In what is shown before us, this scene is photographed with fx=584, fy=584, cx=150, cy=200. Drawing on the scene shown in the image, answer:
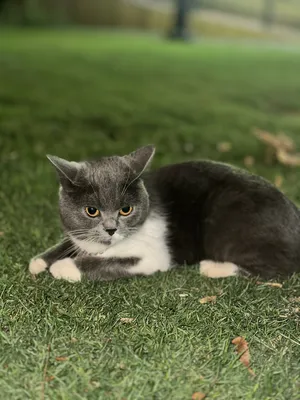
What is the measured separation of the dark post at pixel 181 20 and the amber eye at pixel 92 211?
35.0 ft

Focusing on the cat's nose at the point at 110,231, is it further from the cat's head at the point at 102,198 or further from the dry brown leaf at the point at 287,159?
the dry brown leaf at the point at 287,159

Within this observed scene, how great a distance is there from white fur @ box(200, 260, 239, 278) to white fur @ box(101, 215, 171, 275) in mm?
182

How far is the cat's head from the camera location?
8.79ft

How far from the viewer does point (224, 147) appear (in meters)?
5.35

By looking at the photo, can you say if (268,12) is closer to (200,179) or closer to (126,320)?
(200,179)

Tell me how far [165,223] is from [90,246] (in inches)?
16.0

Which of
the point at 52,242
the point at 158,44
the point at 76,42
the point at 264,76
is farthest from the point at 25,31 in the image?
the point at 52,242

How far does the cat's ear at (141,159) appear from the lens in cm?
276

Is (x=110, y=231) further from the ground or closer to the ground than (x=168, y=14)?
further from the ground

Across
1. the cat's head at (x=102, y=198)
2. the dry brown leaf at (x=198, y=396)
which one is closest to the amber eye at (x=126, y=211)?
the cat's head at (x=102, y=198)

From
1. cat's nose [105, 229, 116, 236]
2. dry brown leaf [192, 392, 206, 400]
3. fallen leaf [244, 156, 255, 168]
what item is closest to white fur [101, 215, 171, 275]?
cat's nose [105, 229, 116, 236]

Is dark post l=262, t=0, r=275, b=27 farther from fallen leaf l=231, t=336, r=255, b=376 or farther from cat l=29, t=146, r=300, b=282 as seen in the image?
fallen leaf l=231, t=336, r=255, b=376

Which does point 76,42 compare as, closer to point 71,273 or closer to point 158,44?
point 158,44

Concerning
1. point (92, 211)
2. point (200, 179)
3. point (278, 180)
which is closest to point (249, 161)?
point (278, 180)
